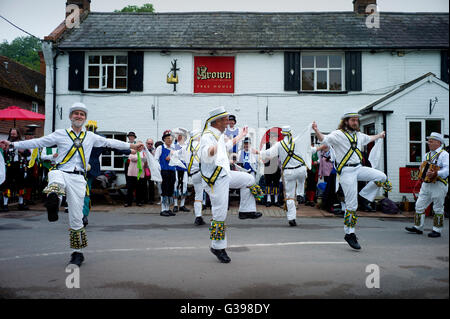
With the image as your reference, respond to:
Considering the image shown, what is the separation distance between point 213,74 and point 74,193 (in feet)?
37.5

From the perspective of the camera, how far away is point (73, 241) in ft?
16.5

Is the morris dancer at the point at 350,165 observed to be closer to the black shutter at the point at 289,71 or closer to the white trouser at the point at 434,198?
the white trouser at the point at 434,198

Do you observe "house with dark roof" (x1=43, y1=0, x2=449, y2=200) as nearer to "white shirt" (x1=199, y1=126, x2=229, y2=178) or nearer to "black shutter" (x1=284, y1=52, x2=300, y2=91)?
"black shutter" (x1=284, y1=52, x2=300, y2=91)

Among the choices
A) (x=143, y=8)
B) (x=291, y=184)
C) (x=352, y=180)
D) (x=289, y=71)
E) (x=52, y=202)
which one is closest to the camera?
(x=52, y=202)

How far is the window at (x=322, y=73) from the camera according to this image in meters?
15.7

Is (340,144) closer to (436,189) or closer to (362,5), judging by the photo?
(436,189)

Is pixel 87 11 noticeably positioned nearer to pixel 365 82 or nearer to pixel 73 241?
pixel 365 82

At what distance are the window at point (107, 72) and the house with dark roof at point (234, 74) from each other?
0.14 ft

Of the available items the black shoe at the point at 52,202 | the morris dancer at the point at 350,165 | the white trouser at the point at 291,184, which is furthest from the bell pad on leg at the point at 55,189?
the white trouser at the point at 291,184

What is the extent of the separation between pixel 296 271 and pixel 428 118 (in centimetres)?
1118

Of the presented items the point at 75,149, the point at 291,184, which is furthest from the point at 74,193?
the point at 291,184

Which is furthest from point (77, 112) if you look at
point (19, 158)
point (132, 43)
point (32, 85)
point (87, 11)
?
point (32, 85)

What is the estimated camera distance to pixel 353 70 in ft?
50.2

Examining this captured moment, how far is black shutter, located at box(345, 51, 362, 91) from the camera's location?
603 inches
